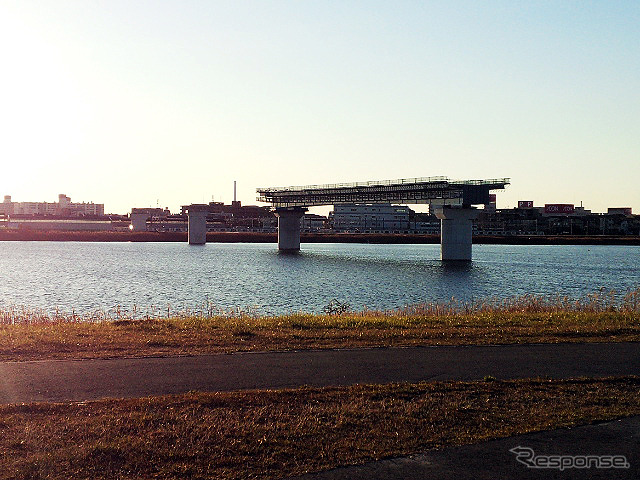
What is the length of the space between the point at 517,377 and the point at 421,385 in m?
2.95

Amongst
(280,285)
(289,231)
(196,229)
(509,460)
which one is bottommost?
(280,285)

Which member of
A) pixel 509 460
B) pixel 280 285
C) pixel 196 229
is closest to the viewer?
pixel 509 460

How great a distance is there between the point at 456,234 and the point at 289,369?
102 meters

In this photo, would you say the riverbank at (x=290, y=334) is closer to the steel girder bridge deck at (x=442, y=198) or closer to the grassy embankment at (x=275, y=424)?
the grassy embankment at (x=275, y=424)

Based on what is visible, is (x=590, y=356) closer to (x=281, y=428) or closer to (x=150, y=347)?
(x=281, y=428)

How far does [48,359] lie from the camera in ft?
62.5

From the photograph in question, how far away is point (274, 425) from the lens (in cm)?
1282

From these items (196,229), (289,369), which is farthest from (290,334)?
(196,229)

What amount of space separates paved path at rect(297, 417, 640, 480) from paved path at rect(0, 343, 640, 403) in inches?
188

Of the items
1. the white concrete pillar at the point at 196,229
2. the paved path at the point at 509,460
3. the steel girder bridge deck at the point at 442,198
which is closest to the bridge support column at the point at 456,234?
the steel girder bridge deck at the point at 442,198

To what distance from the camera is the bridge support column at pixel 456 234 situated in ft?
382

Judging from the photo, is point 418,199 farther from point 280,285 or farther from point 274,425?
point 274,425

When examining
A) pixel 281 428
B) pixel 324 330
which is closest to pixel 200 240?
pixel 324 330

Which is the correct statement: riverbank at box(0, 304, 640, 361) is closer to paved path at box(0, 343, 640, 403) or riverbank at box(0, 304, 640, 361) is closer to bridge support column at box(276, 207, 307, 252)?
paved path at box(0, 343, 640, 403)
